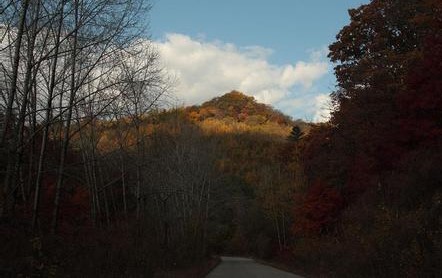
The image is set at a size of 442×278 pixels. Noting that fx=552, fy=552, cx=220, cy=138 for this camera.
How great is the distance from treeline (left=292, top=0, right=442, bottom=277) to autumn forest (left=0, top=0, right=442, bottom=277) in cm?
9

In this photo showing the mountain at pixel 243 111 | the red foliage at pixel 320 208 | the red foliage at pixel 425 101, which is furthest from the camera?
the mountain at pixel 243 111

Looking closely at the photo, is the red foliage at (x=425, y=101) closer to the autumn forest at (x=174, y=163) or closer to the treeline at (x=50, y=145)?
the autumn forest at (x=174, y=163)

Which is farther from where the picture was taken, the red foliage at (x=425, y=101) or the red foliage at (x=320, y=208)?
the red foliage at (x=320, y=208)

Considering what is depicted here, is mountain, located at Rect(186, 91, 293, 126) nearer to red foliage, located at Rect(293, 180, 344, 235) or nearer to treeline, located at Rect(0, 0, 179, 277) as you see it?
red foliage, located at Rect(293, 180, 344, 235)

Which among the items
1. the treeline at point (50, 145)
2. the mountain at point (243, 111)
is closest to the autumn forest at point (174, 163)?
the treeline at point (50, 145)

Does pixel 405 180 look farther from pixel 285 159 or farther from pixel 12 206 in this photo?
pixel 285 159

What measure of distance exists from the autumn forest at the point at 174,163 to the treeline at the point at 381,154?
9cm

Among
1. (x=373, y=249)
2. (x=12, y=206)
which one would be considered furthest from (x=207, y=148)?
(x=12, y=206)

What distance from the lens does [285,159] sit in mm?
92812

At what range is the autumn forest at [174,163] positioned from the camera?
42.7ft

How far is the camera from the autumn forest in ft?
42.7

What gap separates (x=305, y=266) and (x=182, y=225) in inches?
406

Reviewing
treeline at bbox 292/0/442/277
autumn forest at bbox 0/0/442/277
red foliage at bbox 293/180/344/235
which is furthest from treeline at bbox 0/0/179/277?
red foliage at bbox 293/180/344/235

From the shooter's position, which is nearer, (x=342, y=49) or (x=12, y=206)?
(x=12, y=206)
